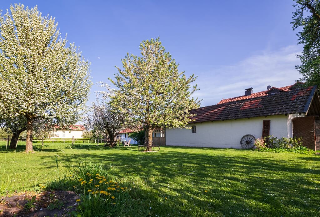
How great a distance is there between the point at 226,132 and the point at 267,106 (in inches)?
207

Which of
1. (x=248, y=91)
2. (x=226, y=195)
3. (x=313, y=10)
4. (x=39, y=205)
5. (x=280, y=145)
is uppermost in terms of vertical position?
(x=313, y=10)

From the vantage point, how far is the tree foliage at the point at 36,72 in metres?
15.2

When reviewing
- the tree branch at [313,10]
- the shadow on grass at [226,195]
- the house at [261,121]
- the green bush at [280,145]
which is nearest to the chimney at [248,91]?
the house at [261,121]

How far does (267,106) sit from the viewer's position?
2120 cm

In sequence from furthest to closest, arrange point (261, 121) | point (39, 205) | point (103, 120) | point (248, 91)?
point (248, 91) → point (103, 120) → point (261, 121) → point (39, 205)

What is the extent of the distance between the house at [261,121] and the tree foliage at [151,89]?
291 inches

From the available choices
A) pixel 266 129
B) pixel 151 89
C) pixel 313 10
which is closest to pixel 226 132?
pixel 266 129

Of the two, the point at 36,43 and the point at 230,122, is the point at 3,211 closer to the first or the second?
the point at 36,43

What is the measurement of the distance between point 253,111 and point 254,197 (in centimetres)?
1858

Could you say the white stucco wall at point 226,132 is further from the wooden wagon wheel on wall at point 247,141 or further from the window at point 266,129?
the wooden wagon wheel on wall at point 247,141

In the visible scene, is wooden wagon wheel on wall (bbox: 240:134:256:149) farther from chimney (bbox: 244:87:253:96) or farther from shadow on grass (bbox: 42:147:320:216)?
chimney (bbox: 244:87:253:96)

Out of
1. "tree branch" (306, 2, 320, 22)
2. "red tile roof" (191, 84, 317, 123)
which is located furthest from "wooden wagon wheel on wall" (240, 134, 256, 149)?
"tree branch" (306, 2, 320, 22)

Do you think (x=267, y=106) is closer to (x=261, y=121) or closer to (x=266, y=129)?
(x=261, y=121)

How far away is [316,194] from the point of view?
5086 mm
